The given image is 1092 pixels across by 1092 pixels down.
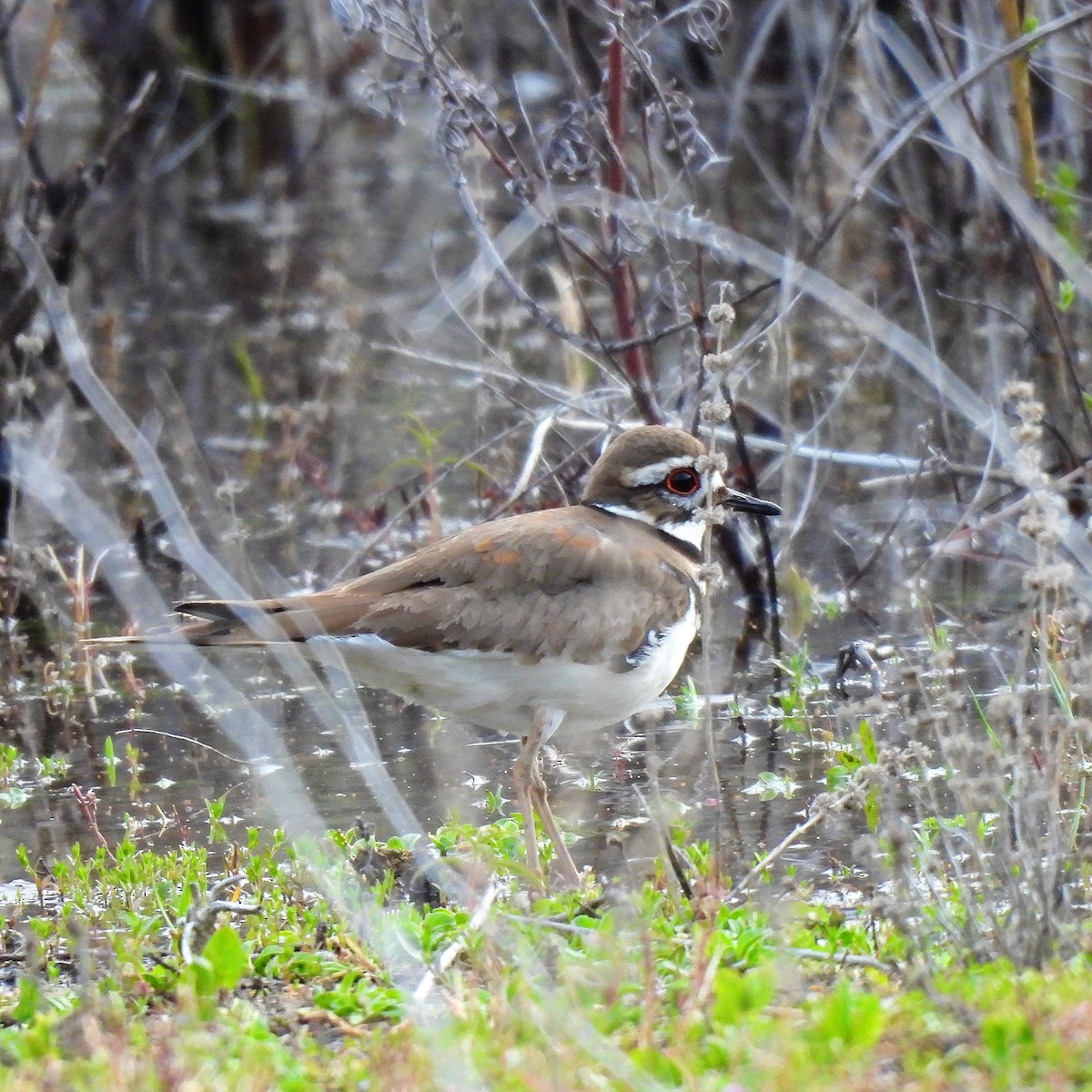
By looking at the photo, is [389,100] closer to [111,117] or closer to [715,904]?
[715,904]

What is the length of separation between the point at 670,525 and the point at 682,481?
160 mm

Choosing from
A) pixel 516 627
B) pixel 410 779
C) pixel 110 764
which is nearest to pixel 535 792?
pixel 516 627

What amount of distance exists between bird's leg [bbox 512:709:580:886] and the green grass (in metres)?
0.13

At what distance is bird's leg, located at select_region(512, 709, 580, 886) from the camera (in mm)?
5340

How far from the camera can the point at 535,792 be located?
18.5 ft

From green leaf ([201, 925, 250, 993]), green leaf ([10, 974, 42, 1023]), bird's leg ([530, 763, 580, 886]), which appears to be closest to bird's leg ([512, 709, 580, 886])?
bird's leg ([530, 763, 580, 886])

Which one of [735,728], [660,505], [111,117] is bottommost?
[735,728]

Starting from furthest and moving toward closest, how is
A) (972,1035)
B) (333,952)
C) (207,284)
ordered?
(207,284) < (333,952) < (972,1035)

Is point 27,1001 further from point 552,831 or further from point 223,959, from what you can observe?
point 552,831

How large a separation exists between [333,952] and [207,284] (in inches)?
399

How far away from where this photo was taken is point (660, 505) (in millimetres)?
6312

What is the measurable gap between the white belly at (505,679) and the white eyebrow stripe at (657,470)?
0.64 meters

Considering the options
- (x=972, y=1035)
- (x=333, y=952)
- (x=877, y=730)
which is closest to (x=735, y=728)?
(x=877, y=730)

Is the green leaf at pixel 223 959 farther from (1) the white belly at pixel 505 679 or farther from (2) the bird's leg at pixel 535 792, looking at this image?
(1) the white belly at pixel 505 679
